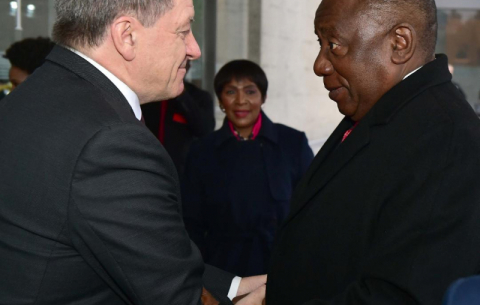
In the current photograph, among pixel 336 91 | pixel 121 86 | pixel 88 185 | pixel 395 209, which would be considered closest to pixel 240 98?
pixel 336 91

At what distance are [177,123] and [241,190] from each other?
4.20 feet

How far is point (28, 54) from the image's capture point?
4359mm

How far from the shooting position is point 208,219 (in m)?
3.82

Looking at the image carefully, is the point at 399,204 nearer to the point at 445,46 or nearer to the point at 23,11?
the point at 23,11

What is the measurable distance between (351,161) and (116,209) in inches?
28.3

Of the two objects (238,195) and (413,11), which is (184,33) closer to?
(413,11)

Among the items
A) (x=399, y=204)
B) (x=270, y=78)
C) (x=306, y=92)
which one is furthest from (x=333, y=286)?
(x=306, y=92)

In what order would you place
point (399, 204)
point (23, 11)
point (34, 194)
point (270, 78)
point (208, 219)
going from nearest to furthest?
point (34, 194) → point (399, 204) → point (208, 219) → point (23, 11) → point (270, 78)

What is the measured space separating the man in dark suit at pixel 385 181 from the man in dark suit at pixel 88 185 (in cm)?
40

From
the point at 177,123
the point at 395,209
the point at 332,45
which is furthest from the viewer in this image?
the point at 177,123

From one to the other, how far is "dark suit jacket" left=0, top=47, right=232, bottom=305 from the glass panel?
1070 centimetres

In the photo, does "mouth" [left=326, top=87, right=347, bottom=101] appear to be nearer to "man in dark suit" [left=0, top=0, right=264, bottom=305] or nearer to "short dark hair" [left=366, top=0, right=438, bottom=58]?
"short dark hair" [left=366, top=0, right=438, bottom=58]

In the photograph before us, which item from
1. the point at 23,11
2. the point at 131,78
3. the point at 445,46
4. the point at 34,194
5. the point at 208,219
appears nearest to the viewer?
the point at 34,194

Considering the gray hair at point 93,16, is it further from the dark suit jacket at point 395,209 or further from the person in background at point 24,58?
the person in background at point 24,58
